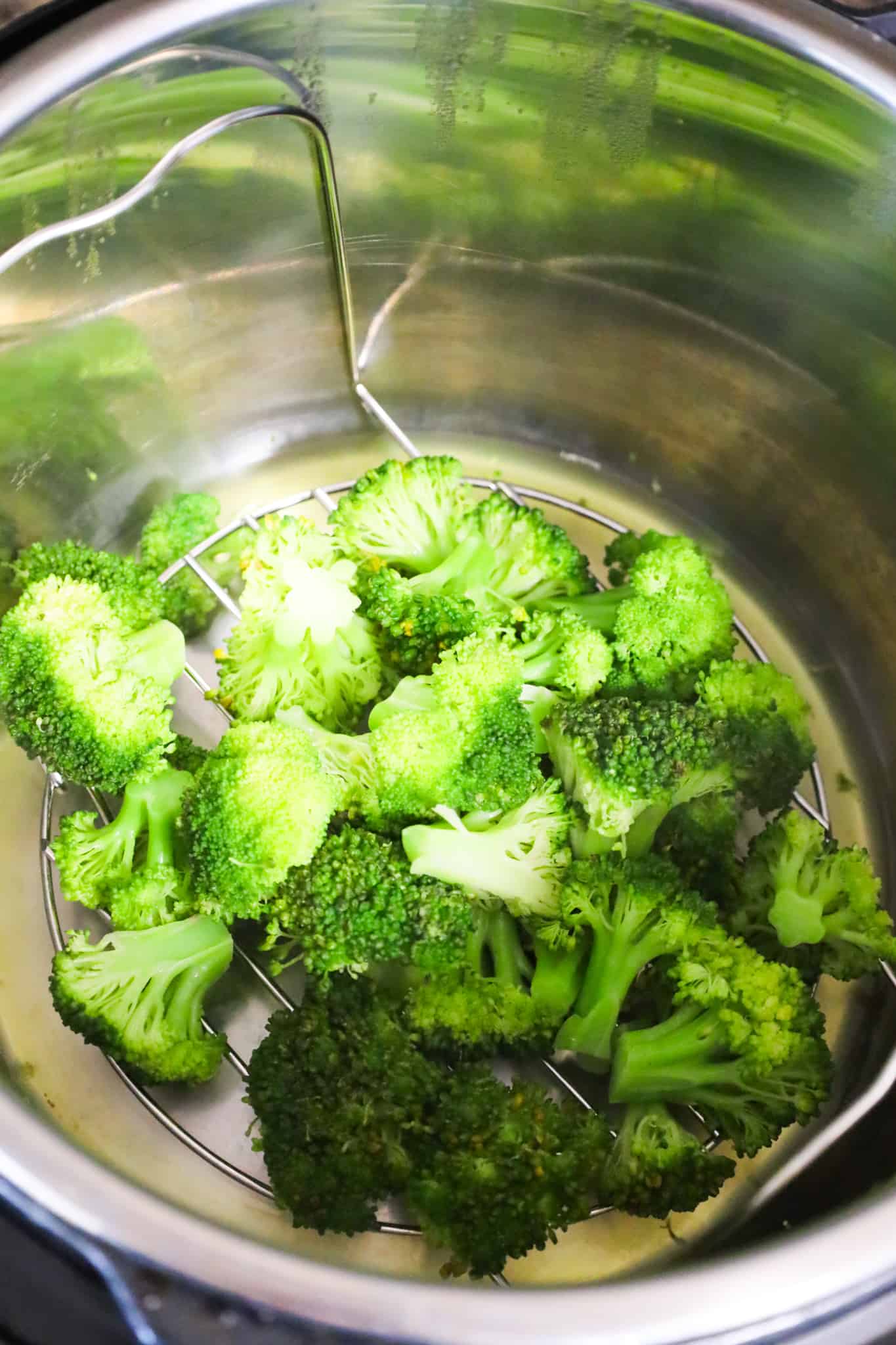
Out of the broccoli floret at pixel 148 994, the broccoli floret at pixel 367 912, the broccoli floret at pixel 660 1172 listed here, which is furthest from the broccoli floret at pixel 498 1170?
the broccoli floret at pixel 148 994

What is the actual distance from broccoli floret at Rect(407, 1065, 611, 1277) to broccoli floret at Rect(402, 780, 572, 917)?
0.63 ft

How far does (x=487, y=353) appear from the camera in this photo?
1477 mm

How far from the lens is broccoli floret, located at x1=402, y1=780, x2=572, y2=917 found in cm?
108

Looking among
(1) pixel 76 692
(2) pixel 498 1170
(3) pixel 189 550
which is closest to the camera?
(2) pixel 498 1170

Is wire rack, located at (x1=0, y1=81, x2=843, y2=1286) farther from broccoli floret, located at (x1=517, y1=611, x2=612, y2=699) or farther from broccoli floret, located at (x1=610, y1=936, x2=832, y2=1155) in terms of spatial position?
broccoli floret, located at (x1=517, y1=611, x2=612, y2=699)

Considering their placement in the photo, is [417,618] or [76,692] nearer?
[76,692]

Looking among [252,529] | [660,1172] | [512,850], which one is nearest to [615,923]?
[512,850]

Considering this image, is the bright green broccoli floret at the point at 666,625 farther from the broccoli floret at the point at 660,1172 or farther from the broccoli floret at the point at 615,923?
the broccoli floret at the point at 660,1172

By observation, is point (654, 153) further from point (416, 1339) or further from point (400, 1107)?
point (416, 1339)

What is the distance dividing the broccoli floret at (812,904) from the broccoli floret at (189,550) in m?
0.79

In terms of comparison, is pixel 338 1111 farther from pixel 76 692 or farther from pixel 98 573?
pixel 98 573

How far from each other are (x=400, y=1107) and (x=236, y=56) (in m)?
1.11

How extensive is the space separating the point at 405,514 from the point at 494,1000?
588mm

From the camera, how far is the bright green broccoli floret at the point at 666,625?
1182mm
